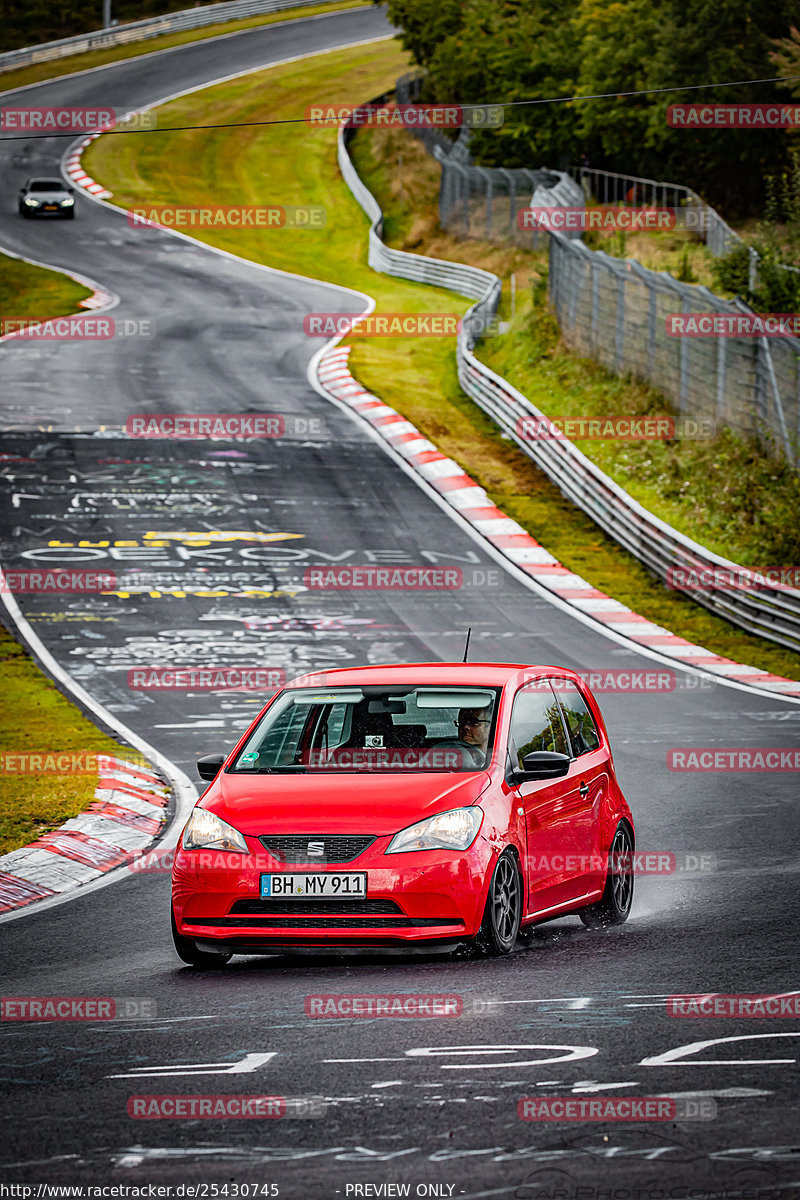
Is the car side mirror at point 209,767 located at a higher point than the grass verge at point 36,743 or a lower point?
higher

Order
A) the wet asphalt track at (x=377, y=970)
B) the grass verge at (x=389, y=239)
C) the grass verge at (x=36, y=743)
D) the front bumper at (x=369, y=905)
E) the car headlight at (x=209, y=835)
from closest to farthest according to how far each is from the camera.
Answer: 1. the wet asphalt track at (x=377, y=970)
2. the front bumper at (x=369, y=905)
3. the car headlight at (x=209, y=835)
4. the grass verge at (x=36, y=743)
5. the grass verge at (x=389, y=239)

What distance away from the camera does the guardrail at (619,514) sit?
22.6m

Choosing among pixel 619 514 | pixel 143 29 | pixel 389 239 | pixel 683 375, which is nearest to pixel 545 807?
pixel 619 514

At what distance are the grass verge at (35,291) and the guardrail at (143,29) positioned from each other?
133 feet

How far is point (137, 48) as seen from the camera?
91938mm

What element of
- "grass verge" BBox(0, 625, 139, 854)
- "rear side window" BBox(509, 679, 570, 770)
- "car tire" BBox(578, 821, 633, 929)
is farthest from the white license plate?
"grass verge" BBox(0, 625, 139, 854)

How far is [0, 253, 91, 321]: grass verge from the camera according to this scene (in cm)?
4550

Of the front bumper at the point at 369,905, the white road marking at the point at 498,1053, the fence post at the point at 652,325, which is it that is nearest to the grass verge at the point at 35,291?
the fence post at the point at 652,325

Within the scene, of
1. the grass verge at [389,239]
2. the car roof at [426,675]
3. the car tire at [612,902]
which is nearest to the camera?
the car roof at [426,675]

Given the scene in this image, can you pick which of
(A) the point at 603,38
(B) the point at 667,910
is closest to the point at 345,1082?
(B) the point at 667,910

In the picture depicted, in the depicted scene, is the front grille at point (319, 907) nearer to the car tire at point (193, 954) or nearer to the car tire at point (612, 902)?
the car tire at point (193, 954)

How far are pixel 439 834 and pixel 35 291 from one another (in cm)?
4220

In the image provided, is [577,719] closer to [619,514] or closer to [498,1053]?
[498,1053]

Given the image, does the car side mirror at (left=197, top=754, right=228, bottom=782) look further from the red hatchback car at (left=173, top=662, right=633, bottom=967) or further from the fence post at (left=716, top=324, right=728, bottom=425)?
the fence post at (left=716, top=324, right=728, bottom=425)
